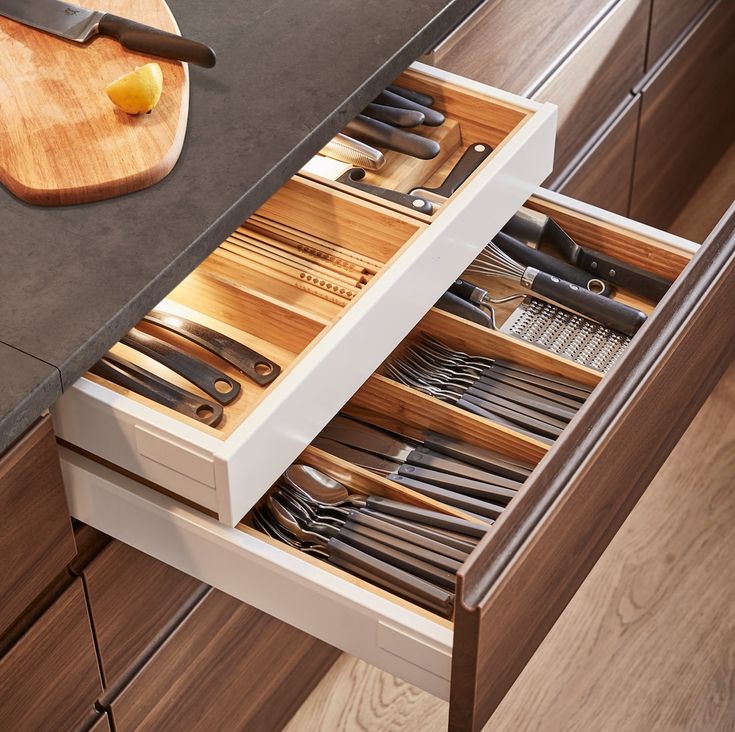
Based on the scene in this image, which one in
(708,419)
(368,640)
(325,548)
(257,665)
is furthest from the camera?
(708,419)

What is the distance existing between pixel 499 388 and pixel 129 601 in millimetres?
444

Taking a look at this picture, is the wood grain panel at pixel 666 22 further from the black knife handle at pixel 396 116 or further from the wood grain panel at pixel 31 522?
the wood grain panel at pixel 31 522

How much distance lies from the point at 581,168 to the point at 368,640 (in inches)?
43.5

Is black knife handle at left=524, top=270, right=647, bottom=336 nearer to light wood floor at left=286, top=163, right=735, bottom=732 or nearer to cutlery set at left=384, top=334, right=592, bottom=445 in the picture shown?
cutlery set at left=384, top=334, right=592, bottom=445

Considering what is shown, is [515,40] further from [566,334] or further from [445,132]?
[566,334]

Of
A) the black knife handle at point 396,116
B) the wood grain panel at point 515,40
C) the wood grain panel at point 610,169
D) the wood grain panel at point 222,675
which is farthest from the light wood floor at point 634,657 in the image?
the black knife handle at point 396,116

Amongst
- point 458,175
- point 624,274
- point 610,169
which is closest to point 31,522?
point 458,175

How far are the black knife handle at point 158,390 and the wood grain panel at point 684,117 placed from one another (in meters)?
1.22

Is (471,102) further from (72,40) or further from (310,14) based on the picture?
(72,40)

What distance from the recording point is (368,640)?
105 cm

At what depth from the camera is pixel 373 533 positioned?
45.7 inches

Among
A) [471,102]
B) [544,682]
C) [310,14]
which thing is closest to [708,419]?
[544,682]

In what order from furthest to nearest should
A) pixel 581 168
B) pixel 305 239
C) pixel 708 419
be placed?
1. pixel 708 419
2. pixel 581 168
3. pixel 305 239

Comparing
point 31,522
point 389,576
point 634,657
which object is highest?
point 31,522
